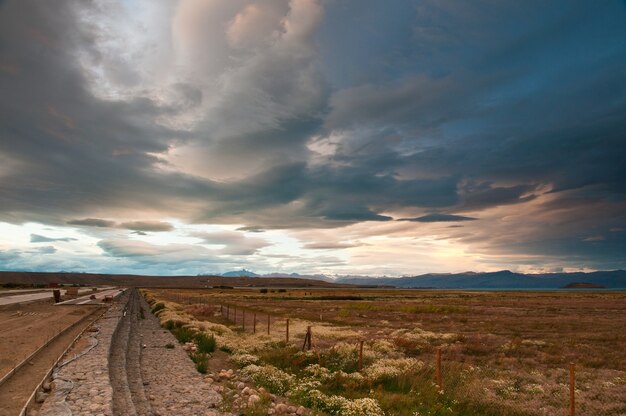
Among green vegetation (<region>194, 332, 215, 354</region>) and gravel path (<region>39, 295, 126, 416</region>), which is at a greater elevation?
gravel path (<region>39, 295, 126, 416</region>)

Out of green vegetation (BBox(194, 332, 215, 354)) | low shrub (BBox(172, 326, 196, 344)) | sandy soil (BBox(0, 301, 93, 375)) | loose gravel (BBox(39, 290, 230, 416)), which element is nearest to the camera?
loose gravel (BBox(39, 290, 230, 416))

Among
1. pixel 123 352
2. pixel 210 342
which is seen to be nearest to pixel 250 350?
pixel 210 342

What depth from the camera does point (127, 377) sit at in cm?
1939

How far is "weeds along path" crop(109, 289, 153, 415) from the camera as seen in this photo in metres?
14.6

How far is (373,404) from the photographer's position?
14.3m

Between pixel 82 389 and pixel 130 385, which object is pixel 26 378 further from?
pixel 82 389

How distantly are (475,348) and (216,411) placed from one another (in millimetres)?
20306

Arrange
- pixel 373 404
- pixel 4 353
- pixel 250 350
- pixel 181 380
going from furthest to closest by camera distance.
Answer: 1. pixel 250 350
2. pixel 4 353
3. pixel 181 380
4. pixel 373 404

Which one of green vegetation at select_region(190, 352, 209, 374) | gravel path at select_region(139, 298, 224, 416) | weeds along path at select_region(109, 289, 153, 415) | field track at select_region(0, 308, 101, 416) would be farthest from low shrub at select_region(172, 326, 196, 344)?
field track at select_region(0, 308, 101, 416)

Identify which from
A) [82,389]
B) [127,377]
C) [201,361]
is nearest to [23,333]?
[201,361]

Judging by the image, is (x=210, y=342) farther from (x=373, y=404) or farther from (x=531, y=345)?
(x=531, y=345)

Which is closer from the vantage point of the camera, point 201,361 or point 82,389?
point 82,389

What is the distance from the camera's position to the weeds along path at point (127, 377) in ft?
47.8

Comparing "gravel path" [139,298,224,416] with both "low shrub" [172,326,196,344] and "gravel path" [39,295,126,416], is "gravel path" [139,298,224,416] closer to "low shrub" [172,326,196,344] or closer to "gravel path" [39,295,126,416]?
"gravel path" [39,295,126,416]
